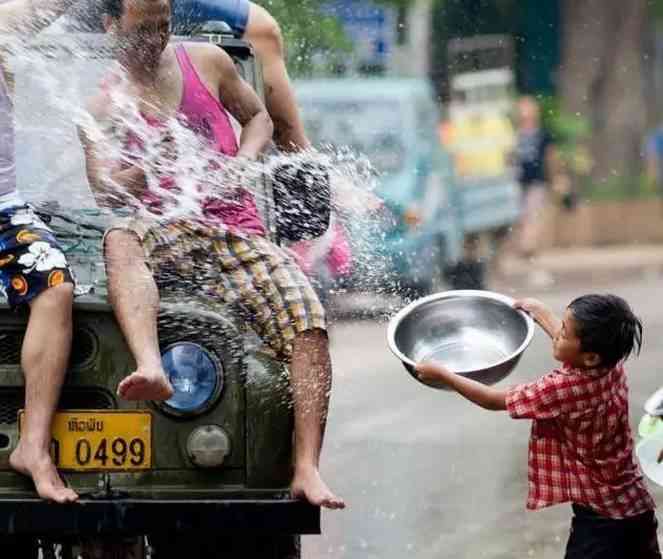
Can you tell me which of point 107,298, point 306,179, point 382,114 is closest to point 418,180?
point 382,114

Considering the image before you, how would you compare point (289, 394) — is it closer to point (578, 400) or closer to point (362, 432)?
point (578, 400)

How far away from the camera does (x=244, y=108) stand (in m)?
7.20

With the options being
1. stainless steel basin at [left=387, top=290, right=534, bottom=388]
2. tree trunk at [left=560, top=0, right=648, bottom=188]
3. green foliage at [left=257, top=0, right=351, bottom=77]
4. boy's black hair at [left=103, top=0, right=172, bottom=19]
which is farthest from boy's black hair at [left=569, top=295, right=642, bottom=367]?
tree trunk at [left=560, top=0, right=648, bottom=188]

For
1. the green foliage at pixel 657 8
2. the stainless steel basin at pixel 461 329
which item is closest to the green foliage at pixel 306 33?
the stainless steel basin at pixel 461 329

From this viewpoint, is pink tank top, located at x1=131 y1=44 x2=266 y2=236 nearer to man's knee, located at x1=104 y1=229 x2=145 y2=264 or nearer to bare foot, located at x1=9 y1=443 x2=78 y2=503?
man's knee, located at x1=104 y1=229 x2=145 y2=264

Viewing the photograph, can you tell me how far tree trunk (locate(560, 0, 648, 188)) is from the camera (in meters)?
30.6

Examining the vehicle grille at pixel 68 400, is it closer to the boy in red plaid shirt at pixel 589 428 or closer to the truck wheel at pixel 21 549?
the truck wheel at pixel 21 549

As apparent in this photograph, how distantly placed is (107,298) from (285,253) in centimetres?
65

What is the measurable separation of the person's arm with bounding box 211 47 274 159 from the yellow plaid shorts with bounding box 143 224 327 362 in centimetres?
52

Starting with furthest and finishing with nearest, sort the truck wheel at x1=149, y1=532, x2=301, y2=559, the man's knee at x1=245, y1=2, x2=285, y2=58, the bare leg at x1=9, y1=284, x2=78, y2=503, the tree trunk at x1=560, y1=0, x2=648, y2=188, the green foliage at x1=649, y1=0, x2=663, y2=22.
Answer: the green foliage at x1=649, y1=0, x2=663, y2=22 < the tree trunk at x1=560, y1=0, x2=648, y2=188 < the man's knee at x1=245, y1=2, x2=285, y2=58 < the truck wheel at x1=149, y1=532, x2=301, y2=559 < the bare leg at x1=9, y1=284, x2=78, y2=503

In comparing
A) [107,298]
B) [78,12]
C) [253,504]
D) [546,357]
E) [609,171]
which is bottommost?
[609,171]

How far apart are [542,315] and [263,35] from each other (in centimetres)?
248

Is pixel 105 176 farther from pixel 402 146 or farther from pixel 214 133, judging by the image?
pixel 402 146

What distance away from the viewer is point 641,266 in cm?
2525
